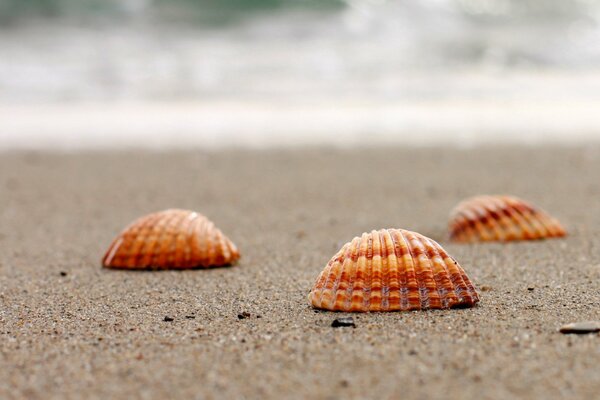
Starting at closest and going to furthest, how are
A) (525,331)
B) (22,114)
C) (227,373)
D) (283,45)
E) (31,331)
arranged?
(227,373) → (525,331) → (31,331) → (22,114) → (283,45)

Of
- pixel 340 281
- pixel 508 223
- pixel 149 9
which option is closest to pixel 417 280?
pixel 340 281

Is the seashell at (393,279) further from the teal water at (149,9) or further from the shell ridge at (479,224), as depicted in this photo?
the teal water at (149,9)

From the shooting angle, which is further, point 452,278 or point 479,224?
point 479,224

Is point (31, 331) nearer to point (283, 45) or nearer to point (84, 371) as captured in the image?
point (84, 371)

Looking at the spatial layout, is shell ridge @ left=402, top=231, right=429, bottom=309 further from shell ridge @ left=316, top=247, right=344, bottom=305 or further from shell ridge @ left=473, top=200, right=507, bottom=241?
shell ridge @ left=473, top=200, right=507, bottom=241

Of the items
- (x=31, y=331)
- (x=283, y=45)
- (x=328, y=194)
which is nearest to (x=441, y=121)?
(x=328, y=194)

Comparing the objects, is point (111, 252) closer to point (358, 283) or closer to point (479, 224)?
point (358, 283)
